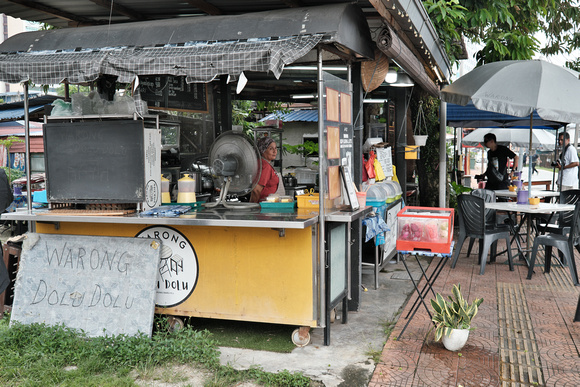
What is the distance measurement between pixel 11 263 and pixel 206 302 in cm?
219

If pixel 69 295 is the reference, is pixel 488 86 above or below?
above

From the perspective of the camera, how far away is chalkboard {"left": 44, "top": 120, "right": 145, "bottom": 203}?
15.7 feet

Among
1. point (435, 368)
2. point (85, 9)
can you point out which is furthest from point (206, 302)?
point (85, 9)

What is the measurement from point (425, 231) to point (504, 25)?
9.16 metres

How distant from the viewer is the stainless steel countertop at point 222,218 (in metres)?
4.24

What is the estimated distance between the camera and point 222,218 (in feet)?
14.6

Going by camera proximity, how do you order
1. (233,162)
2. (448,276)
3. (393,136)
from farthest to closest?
(393,136)
(448,276)
(233,162)

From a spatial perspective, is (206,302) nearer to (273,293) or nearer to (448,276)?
(273,293)

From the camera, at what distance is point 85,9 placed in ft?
18.8

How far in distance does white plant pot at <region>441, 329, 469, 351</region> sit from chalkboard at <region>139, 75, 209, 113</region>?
3848mm

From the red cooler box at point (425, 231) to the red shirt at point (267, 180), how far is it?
95.7 inches

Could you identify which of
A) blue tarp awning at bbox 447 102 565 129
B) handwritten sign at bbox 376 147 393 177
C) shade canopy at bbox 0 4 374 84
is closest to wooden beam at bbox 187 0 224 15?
shade canopy at bbox 0 4 374 84

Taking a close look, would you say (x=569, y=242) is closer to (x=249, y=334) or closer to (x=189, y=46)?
(x=249, y=334)

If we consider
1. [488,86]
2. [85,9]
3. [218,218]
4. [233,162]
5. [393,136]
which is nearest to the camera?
[218,218]
